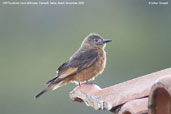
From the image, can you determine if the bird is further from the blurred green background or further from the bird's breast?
the blurred green background

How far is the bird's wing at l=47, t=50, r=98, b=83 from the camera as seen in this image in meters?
5.62

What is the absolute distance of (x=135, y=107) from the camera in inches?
110

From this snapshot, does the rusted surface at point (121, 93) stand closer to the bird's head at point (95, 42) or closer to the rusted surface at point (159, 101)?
the rusted surface at point (159, 101)

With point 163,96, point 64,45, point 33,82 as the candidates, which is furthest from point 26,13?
point 163,96

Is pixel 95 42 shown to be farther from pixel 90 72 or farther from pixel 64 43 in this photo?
pixel 64 43

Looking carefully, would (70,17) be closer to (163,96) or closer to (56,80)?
(56,80)

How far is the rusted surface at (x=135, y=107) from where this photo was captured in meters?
2.77

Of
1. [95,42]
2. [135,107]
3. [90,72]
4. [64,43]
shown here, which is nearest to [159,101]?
[135,107]

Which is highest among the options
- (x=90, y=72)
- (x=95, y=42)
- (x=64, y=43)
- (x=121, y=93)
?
(x=121, y=93)

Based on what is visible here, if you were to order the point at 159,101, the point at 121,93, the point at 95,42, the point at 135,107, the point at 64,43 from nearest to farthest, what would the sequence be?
the point at 159,101 → the point at 135,107 → the point at 121,93 → the point at 95,42 → the point at 64,43

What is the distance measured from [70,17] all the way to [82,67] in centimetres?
892

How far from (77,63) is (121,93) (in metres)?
2.53

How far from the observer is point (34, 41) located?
1398cm

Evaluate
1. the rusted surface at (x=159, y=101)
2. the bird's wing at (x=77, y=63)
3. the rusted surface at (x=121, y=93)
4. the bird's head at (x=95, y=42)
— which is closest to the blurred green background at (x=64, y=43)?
the bird's head at (x=95, y=42)
